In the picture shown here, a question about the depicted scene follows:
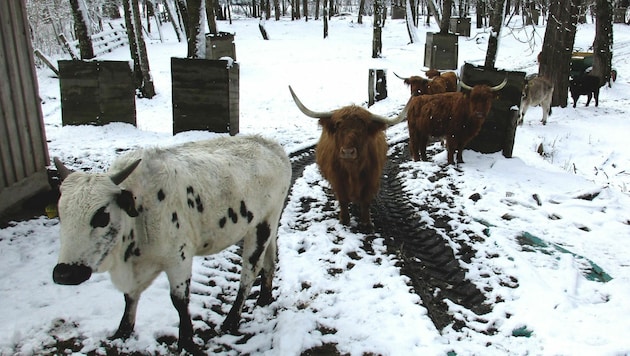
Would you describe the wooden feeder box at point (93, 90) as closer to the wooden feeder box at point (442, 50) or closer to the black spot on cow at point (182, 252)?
the black spot on cow at point (182, 252)

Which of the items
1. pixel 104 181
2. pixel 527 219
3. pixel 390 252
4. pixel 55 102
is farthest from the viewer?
pixel 55 102

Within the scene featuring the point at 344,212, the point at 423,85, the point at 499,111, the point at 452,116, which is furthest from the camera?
the point at 423,85

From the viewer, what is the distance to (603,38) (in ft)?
51.9

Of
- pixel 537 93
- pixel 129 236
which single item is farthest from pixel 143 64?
pixel 129 236

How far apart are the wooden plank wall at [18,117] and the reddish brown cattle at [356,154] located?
3310mm

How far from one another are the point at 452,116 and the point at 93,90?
756 cm

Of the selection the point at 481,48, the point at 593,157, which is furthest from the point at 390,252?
the point at 481,48

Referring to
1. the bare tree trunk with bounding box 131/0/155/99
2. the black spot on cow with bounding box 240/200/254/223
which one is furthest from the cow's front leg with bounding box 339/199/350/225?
the bare tree trunk with bounding box 131/0/155/99

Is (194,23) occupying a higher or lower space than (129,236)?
higher

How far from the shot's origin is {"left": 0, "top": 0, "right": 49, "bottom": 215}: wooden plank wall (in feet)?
16.7

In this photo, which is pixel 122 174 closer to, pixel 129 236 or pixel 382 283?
pixel 129 236

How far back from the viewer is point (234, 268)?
189 inches

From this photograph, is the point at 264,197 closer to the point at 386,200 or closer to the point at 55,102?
the point at 386,200

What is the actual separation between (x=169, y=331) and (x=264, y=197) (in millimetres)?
1306
